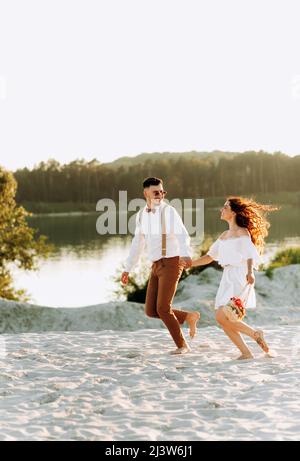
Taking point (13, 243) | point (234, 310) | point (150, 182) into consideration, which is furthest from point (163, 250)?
point (13, 243)

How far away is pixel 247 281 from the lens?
7.60 m

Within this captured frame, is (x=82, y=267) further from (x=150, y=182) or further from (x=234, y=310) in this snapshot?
(x=234, y=310)

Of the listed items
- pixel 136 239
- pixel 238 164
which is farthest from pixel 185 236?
pixel 238 164

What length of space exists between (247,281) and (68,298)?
1603cm

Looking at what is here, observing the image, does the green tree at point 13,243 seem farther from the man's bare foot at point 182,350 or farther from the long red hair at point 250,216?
the long red hair at point 250,216

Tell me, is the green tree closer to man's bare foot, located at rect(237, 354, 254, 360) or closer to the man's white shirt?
the man's white shirt

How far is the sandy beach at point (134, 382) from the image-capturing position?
5.39 metres

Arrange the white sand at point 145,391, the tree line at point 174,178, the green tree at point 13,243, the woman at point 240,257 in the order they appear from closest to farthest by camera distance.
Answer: the white sand at point 145,391 → the woman at point 240,257 → the green tree at point 13,243 → the tree line at point 174,178

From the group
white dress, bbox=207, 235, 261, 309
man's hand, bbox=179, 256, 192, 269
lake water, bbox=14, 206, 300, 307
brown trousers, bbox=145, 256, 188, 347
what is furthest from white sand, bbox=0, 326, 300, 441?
lake water, bbox=14, 206, 300, 307

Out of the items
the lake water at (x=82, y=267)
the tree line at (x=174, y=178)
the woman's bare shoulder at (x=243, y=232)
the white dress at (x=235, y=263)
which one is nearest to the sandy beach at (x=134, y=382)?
the white dress at (x=235, y=263)

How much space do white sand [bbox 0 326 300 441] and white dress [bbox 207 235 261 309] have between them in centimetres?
67

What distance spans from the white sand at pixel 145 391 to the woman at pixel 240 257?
0.97ft

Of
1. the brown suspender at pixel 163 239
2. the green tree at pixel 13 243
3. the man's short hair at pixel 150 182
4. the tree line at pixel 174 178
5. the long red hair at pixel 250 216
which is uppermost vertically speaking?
the tree line at pixel 174 178

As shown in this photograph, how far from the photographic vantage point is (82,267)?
104ft
